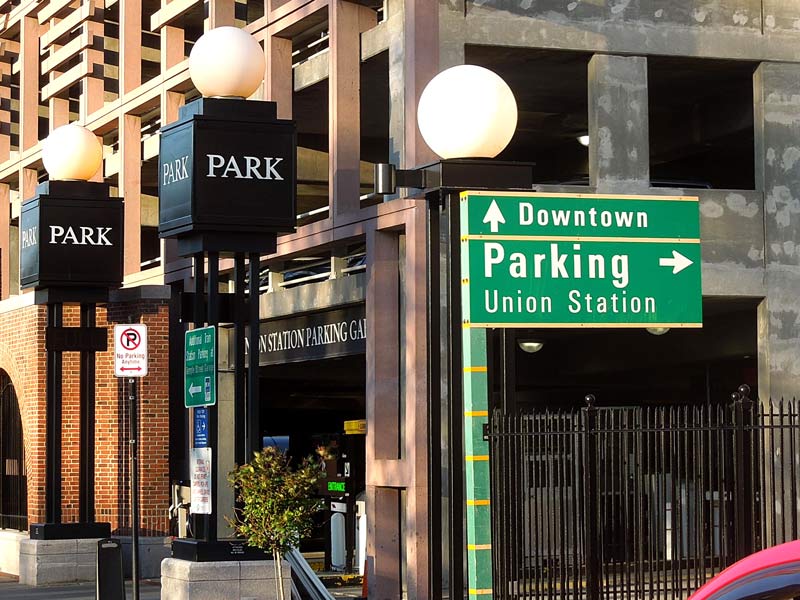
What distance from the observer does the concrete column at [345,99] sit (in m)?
19.5

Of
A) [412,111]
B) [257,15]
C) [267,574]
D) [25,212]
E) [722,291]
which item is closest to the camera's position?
[267,574]

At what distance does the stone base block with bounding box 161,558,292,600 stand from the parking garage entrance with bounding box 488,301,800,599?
262 cm

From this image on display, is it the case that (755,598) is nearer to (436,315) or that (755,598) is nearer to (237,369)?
(436,315)

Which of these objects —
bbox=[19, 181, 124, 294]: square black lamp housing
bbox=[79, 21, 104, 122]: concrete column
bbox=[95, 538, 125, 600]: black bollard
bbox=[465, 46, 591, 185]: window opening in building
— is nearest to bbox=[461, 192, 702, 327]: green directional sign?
bbox=[95, 538, 125, 600]: black bollard

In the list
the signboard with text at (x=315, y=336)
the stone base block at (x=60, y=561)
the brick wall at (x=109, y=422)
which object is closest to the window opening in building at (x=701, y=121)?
the signboard with text at (x=315, y=336)

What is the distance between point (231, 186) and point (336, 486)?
9462mm

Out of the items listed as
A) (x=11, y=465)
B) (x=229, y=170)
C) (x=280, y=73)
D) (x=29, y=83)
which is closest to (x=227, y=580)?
(x=229, y=170)

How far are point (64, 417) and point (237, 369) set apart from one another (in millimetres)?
9523

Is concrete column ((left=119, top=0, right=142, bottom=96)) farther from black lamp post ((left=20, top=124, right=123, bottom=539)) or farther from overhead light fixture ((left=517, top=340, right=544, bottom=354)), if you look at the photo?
overhead light fixture ((left=517, top=340, right=544, bottom=354))

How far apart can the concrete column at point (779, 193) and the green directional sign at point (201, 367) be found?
23.7 feet

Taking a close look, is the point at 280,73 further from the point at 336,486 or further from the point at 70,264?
the point at 336,486

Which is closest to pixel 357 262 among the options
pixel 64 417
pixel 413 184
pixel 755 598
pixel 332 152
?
pixel 332 152

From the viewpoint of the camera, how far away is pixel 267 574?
51.7ft

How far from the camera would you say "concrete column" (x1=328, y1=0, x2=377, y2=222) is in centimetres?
1948
